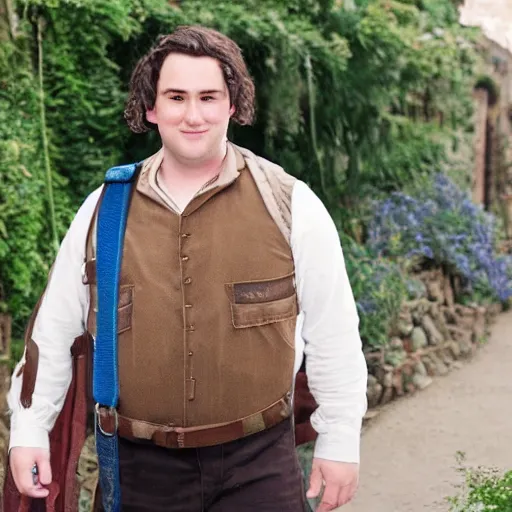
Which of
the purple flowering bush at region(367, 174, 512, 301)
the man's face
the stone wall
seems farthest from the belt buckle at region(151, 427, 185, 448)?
the purple flowering bush at region(367, 174, 512, 301)

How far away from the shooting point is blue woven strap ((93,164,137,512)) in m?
2.26

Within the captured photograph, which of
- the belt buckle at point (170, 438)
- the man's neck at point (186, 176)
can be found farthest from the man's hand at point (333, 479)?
the man's neck at point (186, 176)

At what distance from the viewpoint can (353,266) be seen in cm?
748

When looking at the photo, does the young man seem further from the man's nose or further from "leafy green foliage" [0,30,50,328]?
"leafy green foliage" [0,30,50,328]

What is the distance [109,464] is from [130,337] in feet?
1.07

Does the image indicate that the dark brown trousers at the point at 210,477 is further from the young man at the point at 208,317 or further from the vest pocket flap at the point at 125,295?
the vest pocket flap at the point at 125,295

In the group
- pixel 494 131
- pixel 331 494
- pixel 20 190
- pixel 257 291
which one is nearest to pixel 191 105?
pixel 257 291

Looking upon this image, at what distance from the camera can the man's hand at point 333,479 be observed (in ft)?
7.66

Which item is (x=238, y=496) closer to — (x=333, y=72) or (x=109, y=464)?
(x=109, y=464)

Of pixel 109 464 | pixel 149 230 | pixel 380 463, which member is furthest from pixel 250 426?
pixel 380 463

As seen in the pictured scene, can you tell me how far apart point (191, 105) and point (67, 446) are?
3.00ft

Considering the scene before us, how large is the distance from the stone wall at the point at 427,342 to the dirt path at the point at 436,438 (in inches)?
4.5

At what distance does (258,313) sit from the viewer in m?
2.26

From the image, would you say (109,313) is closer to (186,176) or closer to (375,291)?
(186,176)
